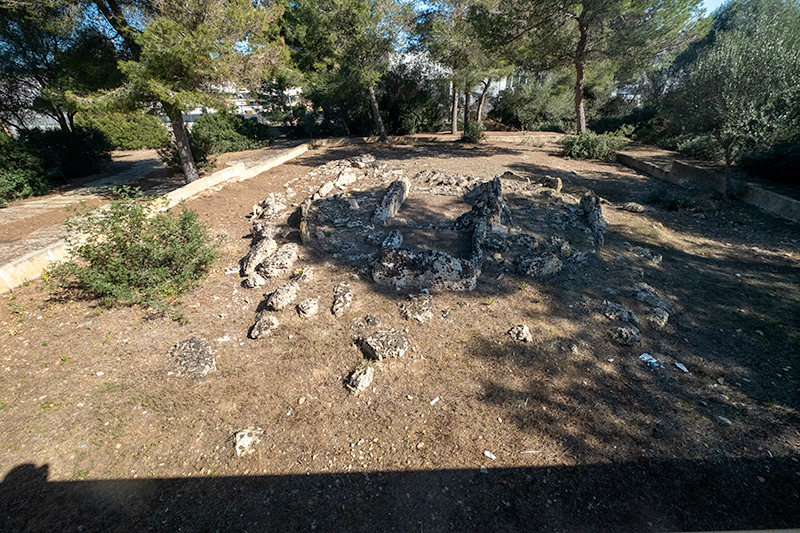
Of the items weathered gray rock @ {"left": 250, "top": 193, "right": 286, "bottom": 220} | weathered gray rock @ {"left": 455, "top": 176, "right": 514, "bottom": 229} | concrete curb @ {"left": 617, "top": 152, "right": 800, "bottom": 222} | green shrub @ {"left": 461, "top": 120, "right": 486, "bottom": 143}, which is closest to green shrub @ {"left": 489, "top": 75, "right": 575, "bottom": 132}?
green shrub @ {"left": 461, "top": 120, "right": 486, "bottom": 143}

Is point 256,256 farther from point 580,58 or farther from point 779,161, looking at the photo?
point 580,58

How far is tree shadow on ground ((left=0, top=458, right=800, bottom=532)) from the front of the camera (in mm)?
2244

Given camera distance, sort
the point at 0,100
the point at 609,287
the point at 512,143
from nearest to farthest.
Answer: the point at 609,287, the point at 0,100, the point at 512,143

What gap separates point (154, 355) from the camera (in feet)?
12.0

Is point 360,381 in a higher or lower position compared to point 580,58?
lower

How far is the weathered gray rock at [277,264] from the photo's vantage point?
197 inches

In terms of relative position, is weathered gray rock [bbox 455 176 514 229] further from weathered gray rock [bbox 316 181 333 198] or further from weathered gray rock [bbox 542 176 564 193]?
weathered gray rock [bbox 316 181 333 198]

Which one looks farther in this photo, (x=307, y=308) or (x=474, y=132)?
(x=474, y=132)

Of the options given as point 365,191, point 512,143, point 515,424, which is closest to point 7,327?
point 515,424

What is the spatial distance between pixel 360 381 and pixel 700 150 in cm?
1427

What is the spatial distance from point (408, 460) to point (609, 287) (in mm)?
3702

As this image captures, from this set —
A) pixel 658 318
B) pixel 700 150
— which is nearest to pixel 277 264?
pixel 658 318

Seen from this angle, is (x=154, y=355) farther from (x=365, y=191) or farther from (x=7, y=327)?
(x=365, y=191)

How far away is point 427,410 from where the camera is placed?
304 centimetres
